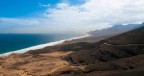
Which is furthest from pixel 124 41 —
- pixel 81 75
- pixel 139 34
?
pixel 81 75

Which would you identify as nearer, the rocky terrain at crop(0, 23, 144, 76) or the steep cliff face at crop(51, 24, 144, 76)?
the steep cliff face at crop(51, 24, 144, 76)

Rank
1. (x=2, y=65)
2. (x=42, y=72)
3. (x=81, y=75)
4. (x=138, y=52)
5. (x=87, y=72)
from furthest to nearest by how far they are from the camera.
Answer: (x=2, y=65) < (x=138, y=52) < (x=42, y=72) < (x=87, y=72) < (x=81, y=75)

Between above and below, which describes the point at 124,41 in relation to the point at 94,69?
above

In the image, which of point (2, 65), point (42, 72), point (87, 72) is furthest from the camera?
point (2, 65)

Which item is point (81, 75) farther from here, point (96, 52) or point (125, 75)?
point (96, 52)

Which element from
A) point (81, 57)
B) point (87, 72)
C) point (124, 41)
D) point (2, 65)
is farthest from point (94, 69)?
point (2, 65)

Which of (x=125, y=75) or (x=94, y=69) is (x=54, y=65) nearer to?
(x=94, y=69)

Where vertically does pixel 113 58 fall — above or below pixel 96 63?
above

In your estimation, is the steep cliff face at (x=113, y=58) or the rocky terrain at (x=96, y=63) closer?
the steep cliff face at (x=113, y=58)

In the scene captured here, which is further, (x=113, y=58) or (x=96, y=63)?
(x=113, y=58)

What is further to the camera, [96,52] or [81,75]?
[96,52]
